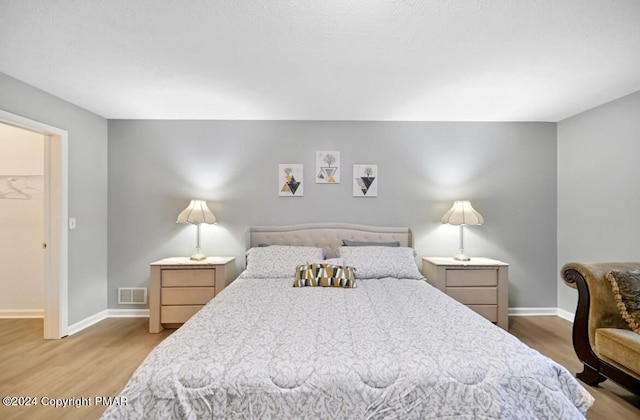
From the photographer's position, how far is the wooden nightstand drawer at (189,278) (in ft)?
10.2

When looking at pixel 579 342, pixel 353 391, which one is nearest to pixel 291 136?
pixel 353 391

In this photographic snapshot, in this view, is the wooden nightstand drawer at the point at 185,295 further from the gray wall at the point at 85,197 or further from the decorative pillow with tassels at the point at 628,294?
the decorative pillow with tassels at the point at 628,294

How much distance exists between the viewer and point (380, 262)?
2.98m

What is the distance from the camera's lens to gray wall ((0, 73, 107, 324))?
118 inches

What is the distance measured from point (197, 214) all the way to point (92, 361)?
Answer: 5.05 feet

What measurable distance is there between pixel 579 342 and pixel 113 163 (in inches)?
191

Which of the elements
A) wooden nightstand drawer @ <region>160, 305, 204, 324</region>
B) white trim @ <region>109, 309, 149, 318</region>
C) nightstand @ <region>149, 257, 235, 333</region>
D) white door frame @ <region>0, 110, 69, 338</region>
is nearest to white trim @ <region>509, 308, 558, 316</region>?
nightstand @ <region>149, 257, 235, 333</region>

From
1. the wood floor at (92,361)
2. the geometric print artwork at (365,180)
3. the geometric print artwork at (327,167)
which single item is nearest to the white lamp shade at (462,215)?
the geometric print artwork at (365,180)

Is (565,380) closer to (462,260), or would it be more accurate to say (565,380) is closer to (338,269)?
(338,269)

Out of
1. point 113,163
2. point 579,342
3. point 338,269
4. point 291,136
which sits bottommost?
point 579,342

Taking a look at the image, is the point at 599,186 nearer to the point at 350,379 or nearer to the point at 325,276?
the point at 325,276

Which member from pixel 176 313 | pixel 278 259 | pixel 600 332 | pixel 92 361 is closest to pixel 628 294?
pixel 600 332

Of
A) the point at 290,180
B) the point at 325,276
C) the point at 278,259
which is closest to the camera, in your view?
the point at 325,276

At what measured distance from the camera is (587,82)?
8.36 ft
